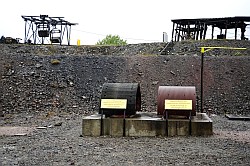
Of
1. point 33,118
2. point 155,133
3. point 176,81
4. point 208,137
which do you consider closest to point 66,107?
point 33,118

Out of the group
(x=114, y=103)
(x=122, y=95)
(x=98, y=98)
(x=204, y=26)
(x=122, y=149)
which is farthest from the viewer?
(x=204, y=26)

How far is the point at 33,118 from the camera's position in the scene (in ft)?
54.3

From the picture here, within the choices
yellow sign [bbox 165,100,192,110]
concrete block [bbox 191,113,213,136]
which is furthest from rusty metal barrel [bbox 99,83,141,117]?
concrete block [bbox 191,113,213,136]

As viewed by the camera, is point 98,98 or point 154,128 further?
point 98,98

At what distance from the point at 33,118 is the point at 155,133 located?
6.97m

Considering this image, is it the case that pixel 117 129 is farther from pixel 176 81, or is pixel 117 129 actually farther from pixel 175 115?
pixel 176 81

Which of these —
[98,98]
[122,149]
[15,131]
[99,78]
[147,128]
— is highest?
[99,78]

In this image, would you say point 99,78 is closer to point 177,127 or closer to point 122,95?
point 122,95

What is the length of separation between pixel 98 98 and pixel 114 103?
7.33 metres

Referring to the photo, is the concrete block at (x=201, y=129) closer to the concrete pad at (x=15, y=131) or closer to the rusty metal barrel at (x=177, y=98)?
the rusty metal barrel at (x=177, y=98)

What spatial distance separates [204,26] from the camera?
33188mm

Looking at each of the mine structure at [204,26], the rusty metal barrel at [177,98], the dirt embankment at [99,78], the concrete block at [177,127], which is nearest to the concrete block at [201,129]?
the concrete block at [177,127]

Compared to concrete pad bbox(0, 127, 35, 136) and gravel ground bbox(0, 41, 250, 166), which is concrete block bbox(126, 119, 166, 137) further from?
concrete pad bbox(0, 127, 35, 136)

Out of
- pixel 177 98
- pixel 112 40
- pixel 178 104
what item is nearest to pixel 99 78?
pixel 177 98
